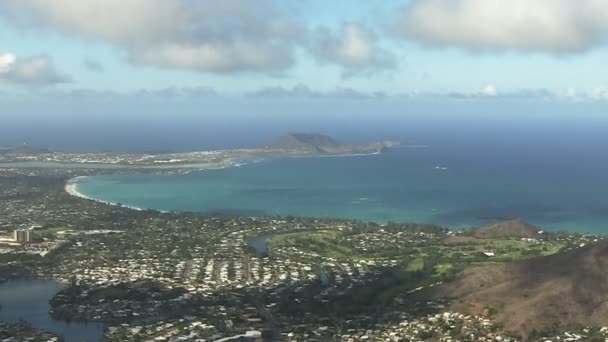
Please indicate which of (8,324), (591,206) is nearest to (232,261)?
(8,324)

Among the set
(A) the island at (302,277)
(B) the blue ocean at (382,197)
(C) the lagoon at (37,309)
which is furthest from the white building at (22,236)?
(B) the blue ocean at (382,197)

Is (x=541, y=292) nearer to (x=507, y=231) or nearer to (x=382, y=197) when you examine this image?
(x=507, y=231)

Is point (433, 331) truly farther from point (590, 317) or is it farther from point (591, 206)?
point (591, 206)

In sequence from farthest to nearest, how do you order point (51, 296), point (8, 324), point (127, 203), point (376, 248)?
point (127, 203) → point (376, 248) → point (51, 296) → point (8, 324)

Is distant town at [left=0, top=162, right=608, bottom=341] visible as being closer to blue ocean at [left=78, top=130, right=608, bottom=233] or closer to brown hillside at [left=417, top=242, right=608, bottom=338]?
brown hillside at [left=417, top=242, right=608, bottom=338]

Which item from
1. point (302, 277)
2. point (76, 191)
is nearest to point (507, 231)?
point (302, 277)

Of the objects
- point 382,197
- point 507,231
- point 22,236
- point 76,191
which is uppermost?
point 76,191

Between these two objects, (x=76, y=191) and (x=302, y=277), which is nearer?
(x=302, y=277)
